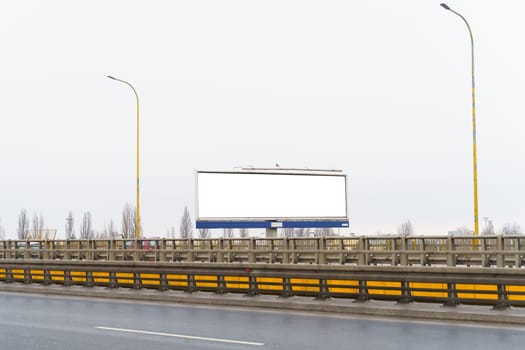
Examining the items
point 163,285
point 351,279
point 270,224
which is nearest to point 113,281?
point 163,285

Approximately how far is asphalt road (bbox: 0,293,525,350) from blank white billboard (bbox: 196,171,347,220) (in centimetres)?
4183

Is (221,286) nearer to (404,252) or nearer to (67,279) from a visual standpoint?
(404,252)

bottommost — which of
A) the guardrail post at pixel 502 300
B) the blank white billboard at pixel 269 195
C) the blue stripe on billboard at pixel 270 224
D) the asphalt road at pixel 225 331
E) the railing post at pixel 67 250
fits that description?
the asphalt road at pixel 225 331

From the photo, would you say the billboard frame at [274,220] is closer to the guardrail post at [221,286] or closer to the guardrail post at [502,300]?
the guardrail post at [221,286]

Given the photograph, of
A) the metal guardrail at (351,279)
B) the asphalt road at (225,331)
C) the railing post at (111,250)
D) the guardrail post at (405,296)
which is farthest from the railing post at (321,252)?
the railing post at (111,250)

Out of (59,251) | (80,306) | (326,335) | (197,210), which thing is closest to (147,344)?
(326,335)

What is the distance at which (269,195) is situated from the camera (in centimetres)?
6316

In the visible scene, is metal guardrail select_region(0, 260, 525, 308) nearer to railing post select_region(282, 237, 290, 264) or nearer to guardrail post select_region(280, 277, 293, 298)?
guardrail post select_region(280, 277, 293, 298)

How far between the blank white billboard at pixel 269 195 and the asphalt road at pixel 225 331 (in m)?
41.8

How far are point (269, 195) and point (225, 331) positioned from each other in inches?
1936

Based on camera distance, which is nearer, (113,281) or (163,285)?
(163,285)

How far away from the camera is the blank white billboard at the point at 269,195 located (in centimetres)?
6059

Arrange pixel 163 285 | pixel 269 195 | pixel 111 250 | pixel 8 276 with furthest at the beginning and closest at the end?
1. pixel 269 195
2. pixel 8 276
3. pixel 111 250
4. pixel 163 285

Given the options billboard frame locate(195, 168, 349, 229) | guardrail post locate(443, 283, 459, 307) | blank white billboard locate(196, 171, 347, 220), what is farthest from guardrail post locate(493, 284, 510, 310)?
blank white billboard locate(196, 171, 347, 220)
